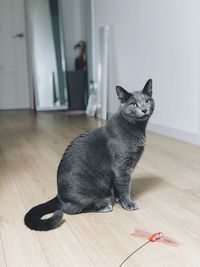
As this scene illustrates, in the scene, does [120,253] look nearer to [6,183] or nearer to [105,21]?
[6,183]

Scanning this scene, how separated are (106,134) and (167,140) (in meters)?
1.82

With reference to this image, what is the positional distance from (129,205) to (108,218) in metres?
0.14

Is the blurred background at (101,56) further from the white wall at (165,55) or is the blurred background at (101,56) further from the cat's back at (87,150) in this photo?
the cat's back at (87,150)

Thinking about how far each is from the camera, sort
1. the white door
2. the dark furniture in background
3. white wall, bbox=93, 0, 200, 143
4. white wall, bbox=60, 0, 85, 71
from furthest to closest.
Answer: the white door
white wall, bbox=60, 0, 85, 71
the dark furniture in background
white wall, bbox=93, 0, 200, 143

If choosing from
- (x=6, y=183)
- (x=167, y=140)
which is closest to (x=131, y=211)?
(x=6, y=183)

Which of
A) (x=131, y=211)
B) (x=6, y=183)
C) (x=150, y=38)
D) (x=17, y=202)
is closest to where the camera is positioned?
(x=131, y=211)

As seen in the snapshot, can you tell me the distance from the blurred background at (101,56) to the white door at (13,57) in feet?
0.06

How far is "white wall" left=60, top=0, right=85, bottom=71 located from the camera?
21.1ft

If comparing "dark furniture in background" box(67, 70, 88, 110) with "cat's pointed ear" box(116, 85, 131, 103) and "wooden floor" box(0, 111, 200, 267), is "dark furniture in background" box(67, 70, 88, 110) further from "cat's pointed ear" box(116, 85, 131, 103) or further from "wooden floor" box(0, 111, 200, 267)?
"cat's pointed ear" box(116, 85, 131, 103)

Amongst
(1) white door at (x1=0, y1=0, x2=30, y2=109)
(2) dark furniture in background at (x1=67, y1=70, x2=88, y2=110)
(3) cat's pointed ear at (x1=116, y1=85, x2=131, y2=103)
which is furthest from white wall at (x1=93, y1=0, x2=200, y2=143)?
(1) white door at (x1=0, y1=0, x2=30, y2=109)

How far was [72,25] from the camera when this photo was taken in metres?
6.48

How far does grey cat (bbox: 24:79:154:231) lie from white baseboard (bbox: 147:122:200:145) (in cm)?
160

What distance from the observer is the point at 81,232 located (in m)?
1.52

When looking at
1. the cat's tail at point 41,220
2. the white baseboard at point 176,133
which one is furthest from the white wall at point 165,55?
the cat's tail at point 41,220
